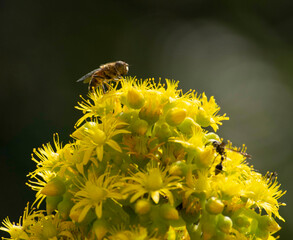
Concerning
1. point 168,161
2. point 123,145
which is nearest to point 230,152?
point 168,161

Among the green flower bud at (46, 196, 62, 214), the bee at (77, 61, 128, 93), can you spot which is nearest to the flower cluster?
the green flower bud at (46, 196, 62, 214)

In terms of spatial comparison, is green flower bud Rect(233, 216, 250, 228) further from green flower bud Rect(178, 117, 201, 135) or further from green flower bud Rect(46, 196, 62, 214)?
green flower bud Rect(46, 196, 62, 214)

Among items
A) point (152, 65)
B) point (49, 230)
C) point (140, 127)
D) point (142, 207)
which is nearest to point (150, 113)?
point (140, 127)

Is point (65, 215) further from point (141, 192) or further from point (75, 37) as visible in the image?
point (75, 37)

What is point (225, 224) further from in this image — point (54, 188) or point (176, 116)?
point (54, 188)

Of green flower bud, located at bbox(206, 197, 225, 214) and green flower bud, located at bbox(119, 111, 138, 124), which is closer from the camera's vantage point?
green flower bud, located at bbox(206, 197, 225, 214)

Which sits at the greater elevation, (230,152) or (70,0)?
(70,0)
